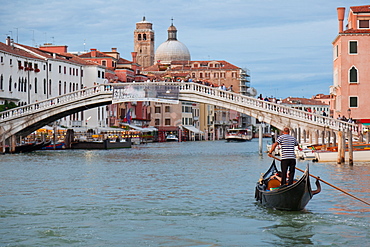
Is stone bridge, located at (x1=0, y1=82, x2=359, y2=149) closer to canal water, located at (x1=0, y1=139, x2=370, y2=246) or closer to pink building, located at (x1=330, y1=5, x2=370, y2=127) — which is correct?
pink building, located at (x1=330, y1=5, x2=370, y2=127)

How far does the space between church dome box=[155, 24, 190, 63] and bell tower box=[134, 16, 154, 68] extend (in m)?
6.37

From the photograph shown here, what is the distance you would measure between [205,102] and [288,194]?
1840cm

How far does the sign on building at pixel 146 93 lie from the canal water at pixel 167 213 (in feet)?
36.9

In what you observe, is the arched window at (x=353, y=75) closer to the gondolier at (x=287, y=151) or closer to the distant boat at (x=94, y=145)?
the distant boat at (x=94, y=145)

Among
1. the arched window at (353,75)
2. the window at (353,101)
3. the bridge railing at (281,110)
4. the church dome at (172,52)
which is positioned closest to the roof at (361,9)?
the arched window at (353,75)

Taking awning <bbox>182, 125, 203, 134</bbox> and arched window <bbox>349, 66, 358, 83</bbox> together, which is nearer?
arched window <bbox>349, 66, 358, 83</bbox>

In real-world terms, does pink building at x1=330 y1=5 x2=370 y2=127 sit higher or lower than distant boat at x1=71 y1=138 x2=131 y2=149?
higher

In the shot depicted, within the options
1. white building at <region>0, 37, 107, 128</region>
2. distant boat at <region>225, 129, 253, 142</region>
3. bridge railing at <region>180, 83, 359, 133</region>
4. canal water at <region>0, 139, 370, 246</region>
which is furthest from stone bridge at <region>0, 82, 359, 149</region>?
distant boat at <region>225, 129, 253, 142</region>

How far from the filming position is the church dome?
8831cm

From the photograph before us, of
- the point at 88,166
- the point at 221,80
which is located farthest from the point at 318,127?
the point at 221,80

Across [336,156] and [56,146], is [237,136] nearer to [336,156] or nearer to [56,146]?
[56,146]

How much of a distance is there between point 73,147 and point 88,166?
47.6 ft

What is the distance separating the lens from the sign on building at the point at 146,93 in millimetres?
29891

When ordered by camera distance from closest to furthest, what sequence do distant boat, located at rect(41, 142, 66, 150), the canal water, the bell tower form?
the canal water
distant boat, located at rect(41, 142, 66, 150)
the bell tower
